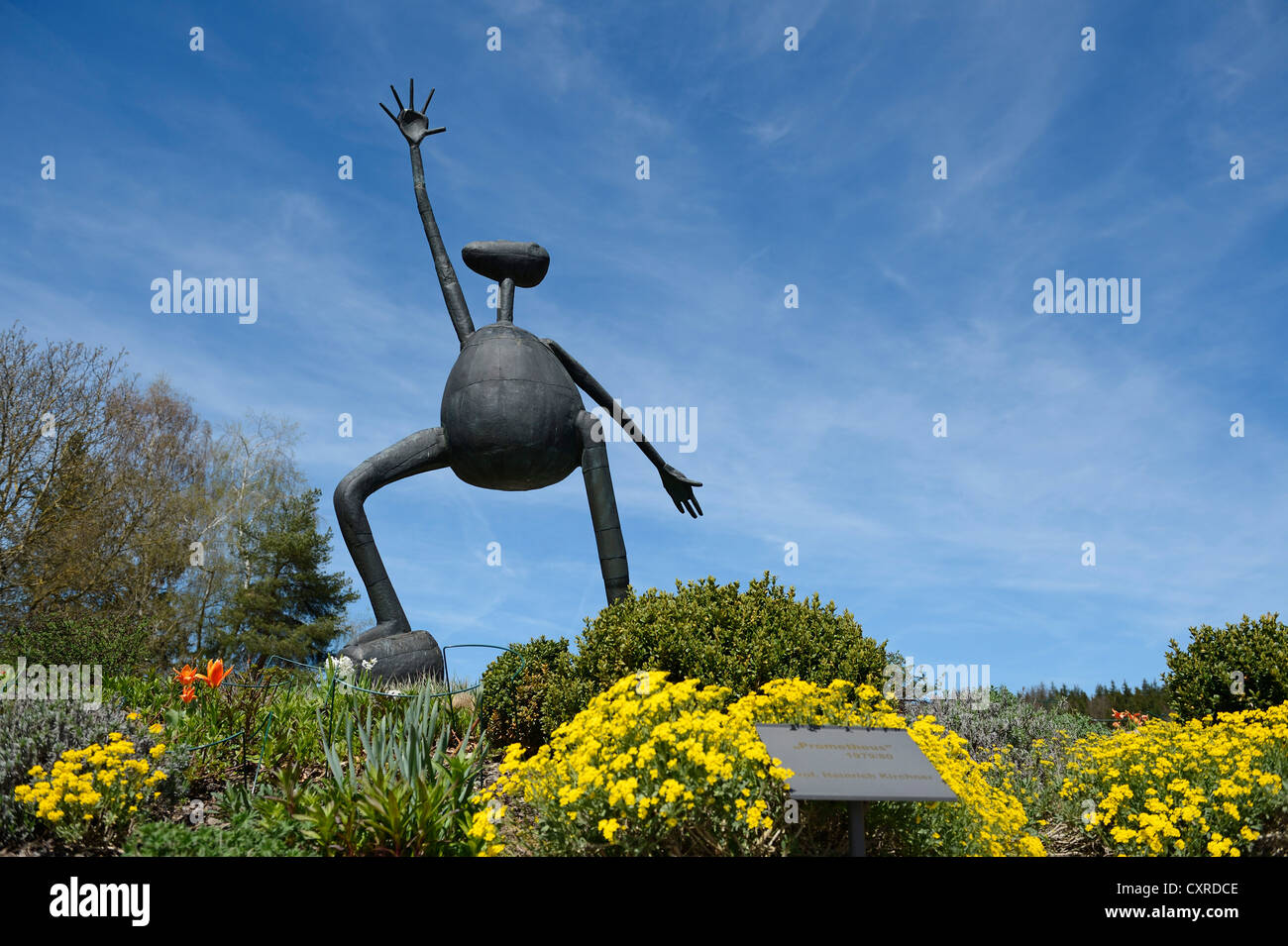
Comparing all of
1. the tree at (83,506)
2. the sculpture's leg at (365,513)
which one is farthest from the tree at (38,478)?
the sculpture's leg at (365,513)

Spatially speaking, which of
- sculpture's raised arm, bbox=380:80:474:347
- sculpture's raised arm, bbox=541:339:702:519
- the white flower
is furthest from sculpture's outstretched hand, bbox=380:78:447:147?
the white flower

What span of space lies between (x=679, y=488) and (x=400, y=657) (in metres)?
3.40

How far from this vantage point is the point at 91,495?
19.9 meters

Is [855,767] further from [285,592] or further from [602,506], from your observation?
[285,592]

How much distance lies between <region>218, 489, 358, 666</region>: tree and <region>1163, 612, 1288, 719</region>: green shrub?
62.9 feet

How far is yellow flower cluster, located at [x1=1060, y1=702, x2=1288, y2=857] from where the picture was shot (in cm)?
532

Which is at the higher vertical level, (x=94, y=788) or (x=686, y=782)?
(x=686, y=782)

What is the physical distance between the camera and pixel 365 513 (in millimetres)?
9133

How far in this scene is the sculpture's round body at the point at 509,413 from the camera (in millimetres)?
8859

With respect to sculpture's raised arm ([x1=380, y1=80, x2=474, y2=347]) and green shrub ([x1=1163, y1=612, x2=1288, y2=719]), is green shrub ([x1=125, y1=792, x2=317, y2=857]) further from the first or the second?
green shrub ([x1=1163, y1=612, x2=1288, y2=719])

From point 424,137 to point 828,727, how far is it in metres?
8.37

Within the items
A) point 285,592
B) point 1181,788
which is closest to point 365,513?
Answer: point 1181,788
